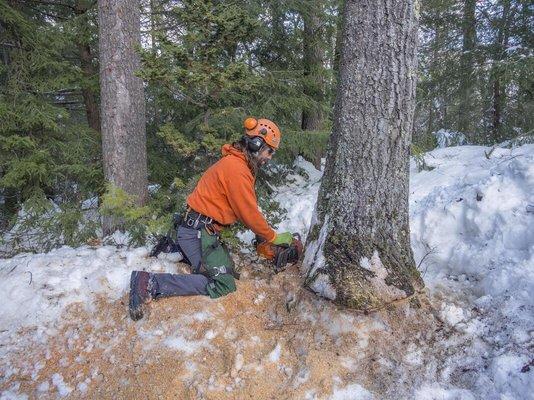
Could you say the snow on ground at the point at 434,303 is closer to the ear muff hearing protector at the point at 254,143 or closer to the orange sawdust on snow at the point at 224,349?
the orange sawdust on snow at the point at 224,349

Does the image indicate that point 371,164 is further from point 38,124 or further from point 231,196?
point 38,124

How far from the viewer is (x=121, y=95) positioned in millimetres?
6090

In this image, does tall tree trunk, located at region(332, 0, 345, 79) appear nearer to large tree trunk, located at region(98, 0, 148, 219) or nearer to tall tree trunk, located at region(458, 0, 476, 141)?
A: tall tree trunk, located at region(458, 0, 476, 141)

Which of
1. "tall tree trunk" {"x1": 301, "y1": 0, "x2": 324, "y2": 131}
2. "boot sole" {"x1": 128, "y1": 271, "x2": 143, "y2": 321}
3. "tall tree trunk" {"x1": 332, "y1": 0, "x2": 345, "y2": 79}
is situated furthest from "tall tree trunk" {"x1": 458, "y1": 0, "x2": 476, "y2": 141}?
"boot sole" {"x1": 128, "y1": 271, "x2": 143, "y2": 321}

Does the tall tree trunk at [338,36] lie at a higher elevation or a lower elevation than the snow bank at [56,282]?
higher

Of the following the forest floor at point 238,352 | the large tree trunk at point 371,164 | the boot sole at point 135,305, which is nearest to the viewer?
the forest floor at point 238,352

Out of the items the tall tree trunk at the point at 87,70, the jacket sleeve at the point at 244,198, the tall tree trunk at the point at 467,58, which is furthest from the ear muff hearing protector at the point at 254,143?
the tall tree trunk at the point at 467,58

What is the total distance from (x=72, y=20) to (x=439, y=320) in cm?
814

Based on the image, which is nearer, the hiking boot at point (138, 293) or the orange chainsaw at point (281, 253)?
the hiking boot at point (138, 293)

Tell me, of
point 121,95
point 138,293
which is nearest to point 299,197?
point 121,95

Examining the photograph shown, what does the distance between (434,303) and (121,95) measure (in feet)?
17.4

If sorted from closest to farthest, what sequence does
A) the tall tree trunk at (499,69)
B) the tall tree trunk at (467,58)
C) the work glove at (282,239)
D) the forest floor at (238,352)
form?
the forest floor at (238,352), the work glove at (282,239), the tall tree trunk at (499,69), the tall tree trunk at (467,58)

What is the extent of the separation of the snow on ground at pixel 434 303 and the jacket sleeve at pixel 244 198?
26.1 inches

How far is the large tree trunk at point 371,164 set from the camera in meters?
3.42
